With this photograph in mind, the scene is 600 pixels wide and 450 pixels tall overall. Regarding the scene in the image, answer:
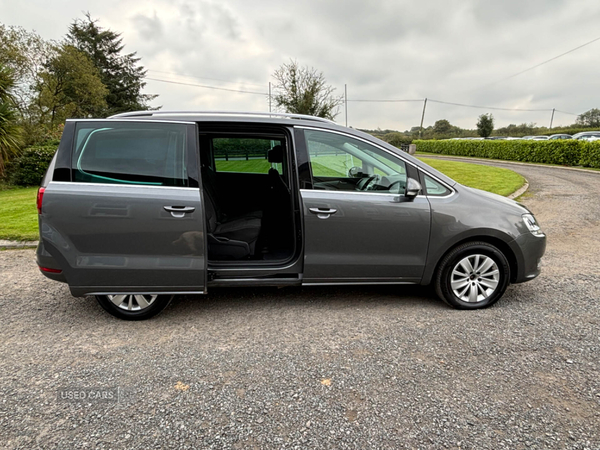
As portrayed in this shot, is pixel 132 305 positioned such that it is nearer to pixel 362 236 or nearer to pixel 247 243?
pixel 247 243

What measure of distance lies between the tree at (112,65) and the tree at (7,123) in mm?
29919

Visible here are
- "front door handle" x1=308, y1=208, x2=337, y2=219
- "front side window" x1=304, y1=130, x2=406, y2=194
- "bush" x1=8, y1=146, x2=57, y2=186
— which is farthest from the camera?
"bush" x1=8, y1=146, x2=57, y2=186

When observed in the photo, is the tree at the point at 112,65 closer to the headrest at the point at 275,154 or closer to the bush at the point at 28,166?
the bush at the point at 28,166

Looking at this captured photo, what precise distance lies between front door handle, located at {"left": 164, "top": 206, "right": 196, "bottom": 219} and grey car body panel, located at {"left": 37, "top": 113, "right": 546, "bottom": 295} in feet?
0.12

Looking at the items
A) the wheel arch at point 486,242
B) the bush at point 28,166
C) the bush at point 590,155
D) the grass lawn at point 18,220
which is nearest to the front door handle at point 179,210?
the wheel arch at point 486,242

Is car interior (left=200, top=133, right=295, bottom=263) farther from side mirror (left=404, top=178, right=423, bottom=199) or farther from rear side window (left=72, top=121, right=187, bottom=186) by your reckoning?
side mirror (left=404, top=178, right=423, bottom=199)

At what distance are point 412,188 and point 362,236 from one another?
607mm

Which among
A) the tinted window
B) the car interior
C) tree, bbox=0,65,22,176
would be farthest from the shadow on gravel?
tree, bbox=0,65,22,176

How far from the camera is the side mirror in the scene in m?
3.16

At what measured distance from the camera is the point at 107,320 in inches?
129

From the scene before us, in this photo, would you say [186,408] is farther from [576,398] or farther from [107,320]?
[576,398]

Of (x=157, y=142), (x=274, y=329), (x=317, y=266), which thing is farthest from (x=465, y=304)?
(x=157, y=142)

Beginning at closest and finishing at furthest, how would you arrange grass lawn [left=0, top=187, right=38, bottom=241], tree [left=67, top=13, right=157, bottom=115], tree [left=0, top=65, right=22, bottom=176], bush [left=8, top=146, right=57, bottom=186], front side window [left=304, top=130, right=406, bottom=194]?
front side window [left=304, top=130, right=406, bottom=194] → grass lawn [left=0, top=187, right=38, bottom=241] → tree [left=0, top=65, right=22, bottom=176] → bush [left=8, top=146, right=57, bottom=186] → tree [left=67, top=13, right=157, bottom=115]

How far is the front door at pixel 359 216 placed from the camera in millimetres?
3168
